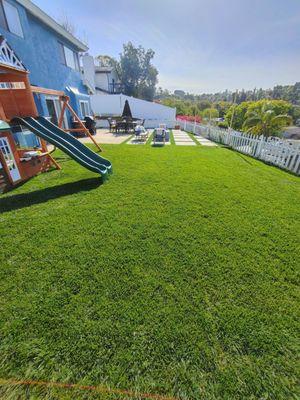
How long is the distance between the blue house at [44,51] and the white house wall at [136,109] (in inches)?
296

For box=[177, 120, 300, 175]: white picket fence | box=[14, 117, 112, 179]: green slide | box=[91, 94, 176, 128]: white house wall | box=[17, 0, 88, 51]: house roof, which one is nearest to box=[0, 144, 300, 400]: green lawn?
box=[14, 117, 112, 179]: green slide

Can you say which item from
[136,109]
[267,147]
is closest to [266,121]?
[267,147]

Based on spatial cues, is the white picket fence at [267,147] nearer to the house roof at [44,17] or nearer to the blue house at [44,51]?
the blue house at [44,51]

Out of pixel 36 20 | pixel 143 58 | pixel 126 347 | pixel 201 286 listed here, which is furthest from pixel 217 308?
pixel 143 58

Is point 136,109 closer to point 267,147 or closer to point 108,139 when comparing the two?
point 108,139

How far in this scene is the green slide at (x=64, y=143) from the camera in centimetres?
480

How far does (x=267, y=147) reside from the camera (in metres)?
7.87

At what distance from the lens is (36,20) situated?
9.07 metres

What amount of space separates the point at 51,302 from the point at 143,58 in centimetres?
4250

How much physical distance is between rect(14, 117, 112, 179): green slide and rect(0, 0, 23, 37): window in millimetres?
5279

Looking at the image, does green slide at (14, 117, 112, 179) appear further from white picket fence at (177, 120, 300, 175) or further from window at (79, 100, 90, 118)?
window at (79, 100, 90, 118)

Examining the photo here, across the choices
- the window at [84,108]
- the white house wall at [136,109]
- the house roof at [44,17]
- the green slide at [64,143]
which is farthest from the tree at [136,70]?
the green slide at [64,143]

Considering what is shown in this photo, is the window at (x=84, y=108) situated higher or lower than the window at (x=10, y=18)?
lower

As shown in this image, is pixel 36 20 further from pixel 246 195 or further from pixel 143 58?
pixel 143 58
